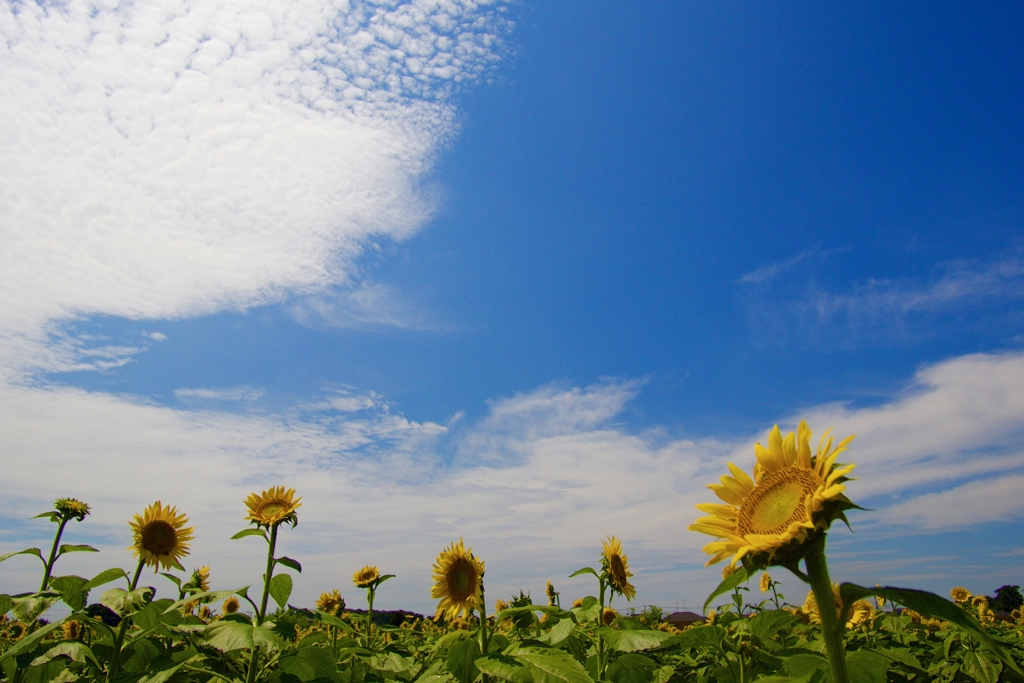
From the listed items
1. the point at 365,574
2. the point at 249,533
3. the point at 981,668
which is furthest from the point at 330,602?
the point at 981,668

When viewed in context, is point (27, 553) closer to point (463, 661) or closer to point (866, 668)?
point (463, 661)

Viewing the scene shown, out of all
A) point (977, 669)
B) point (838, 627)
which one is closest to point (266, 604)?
point (838, 627)

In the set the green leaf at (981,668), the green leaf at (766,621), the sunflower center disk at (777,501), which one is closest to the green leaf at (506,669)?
the sunflower center disk at (777,501)

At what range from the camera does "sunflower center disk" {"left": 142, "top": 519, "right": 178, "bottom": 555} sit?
20.4ft

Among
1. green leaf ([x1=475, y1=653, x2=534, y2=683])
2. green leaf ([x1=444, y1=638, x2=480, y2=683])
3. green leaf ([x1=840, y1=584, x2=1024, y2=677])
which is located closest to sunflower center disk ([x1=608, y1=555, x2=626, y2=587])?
green leaf ([x1=444, y1=638, x2=480, y2=683])

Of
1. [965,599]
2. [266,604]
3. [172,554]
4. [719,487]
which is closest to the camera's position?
[719,487]

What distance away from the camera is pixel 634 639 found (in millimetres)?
3205

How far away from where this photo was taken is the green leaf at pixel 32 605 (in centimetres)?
427

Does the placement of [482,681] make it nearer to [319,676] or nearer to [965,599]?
[319,676]

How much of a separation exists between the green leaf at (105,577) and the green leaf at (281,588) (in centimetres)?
164

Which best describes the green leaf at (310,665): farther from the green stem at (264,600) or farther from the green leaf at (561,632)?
the green leaf at (561,632)

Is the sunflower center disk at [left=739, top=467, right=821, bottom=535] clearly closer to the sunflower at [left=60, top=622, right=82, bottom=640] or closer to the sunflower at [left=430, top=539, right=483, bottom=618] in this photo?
the sunflower at [left=430, top=539, right=483, bottom=618]

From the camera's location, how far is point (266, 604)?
4.07 meters

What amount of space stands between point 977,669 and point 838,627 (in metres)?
3.03
